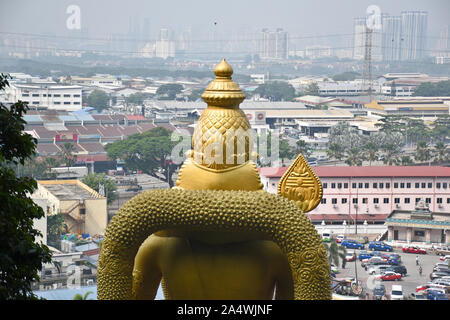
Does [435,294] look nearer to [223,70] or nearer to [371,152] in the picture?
[223,70]

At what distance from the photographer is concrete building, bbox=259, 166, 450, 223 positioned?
798 inches

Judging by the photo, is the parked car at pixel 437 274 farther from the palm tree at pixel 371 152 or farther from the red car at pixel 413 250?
the palm tree at pixel 371 152

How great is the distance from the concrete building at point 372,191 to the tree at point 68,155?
10566 mm

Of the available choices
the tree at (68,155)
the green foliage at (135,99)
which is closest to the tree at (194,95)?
the green foliage at (135,99)

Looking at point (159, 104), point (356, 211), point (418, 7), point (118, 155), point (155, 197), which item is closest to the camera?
point (155, 197)

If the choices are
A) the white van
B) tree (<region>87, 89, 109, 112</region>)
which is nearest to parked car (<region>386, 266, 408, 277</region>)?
the white van

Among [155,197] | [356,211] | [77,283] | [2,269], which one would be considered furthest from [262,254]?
[356,211]

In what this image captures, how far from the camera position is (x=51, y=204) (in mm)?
19469

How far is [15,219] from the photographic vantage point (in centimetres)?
395

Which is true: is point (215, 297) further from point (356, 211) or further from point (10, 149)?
point (356, 211)

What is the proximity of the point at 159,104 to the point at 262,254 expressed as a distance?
150 feet

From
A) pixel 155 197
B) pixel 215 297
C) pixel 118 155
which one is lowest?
pixel 118 155

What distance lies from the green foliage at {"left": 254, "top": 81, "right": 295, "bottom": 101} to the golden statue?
54.7 metres

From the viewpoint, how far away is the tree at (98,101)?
49.5 m
